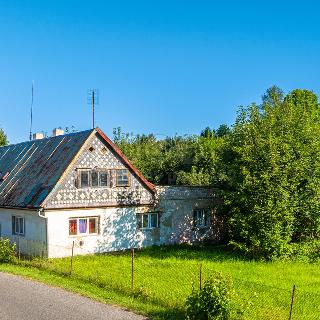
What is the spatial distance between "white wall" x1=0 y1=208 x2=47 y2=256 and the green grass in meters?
1.78

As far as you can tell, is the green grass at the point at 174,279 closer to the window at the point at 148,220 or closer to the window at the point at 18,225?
the window at the point at 148,220

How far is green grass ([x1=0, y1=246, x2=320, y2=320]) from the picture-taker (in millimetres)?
14484

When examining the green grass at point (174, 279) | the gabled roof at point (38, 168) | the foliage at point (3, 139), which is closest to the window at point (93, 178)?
the gabled roof at point (38, 168)

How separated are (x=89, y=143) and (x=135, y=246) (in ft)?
22.3

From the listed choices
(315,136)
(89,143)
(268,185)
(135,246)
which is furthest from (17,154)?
(315,136)

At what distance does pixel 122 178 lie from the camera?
27.6m

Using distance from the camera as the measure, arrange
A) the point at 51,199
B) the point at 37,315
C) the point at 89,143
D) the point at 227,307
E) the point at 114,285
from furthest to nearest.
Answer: the point at 89,143 → the point at 51,199 → the point at 114,285 → the point at 37,315 → the point at 227,307

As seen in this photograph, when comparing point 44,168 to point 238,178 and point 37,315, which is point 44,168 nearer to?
point 238,178

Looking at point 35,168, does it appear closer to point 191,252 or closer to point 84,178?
point 84,178

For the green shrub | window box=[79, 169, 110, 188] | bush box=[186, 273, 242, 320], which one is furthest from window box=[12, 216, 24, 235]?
bush box=[186, 273, 242, 320]

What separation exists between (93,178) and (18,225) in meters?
5.16

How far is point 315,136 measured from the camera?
26469 millimetres

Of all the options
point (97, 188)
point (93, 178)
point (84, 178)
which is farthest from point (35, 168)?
point (97, 188)

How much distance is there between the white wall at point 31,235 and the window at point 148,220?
6.22m
